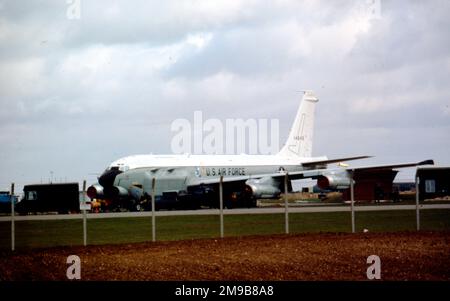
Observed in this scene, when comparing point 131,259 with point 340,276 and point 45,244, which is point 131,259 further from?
point 45,244

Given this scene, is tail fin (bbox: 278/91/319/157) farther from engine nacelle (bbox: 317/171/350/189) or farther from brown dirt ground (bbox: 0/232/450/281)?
brown dirt ground (bbox: 0/232/450/281)

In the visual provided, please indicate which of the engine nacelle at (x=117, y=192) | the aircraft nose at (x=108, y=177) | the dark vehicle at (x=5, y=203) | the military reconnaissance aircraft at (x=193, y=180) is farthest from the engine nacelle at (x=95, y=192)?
the dark vehicle at (x=5, y=203)

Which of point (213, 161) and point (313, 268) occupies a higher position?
point (213, 161)

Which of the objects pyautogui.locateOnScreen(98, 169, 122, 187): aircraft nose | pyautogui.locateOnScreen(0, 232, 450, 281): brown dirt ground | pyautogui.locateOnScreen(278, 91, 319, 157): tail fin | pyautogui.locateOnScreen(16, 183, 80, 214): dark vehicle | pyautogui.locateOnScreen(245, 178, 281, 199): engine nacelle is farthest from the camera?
pyautogui.locateOnScreen(278, 91, 319, 157): tail fin

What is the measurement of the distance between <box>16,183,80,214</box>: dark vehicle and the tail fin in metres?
25.5

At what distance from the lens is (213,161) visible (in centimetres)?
4950

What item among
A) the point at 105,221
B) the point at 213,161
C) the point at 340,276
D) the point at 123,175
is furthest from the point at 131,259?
the point at 213,161

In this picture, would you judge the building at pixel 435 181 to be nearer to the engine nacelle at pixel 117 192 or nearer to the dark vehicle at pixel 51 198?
the dark vehicle at pixel 51 198

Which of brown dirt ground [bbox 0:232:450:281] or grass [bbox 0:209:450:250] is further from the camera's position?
grass [bbox 0:209:450:250]

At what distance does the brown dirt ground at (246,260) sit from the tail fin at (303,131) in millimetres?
38466

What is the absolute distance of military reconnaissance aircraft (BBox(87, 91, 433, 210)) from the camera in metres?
41.8

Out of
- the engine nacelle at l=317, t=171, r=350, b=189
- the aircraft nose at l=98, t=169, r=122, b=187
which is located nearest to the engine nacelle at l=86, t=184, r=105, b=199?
the aircraft nose at l=98, t=169, r=122, b=187

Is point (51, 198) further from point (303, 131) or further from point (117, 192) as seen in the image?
point (303, 131)
